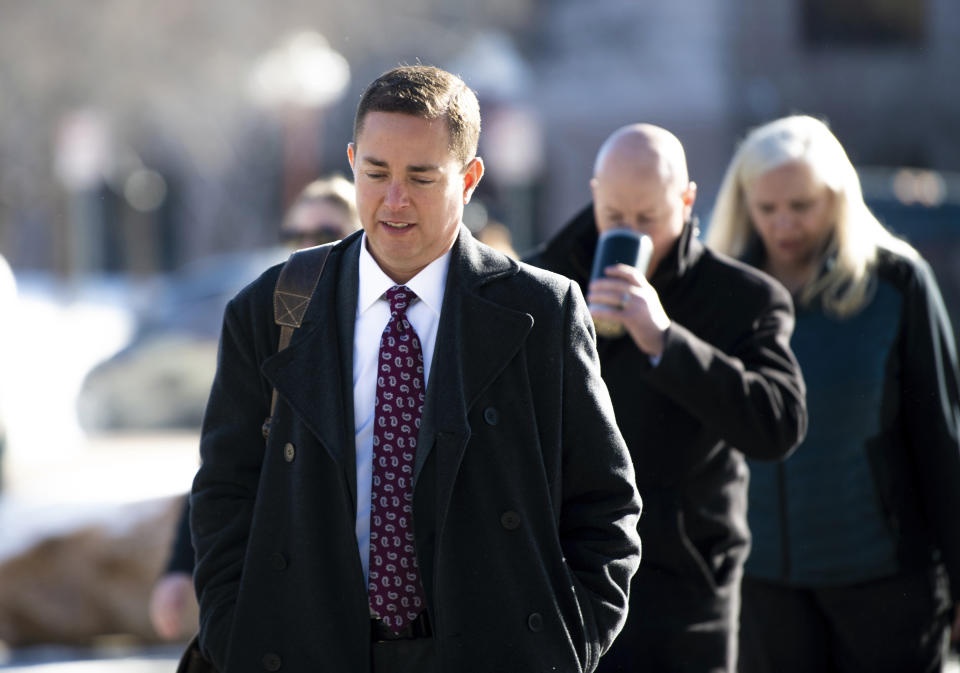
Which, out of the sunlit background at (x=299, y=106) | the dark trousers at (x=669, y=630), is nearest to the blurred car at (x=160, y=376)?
the sunlit background at (x=299, y=106)

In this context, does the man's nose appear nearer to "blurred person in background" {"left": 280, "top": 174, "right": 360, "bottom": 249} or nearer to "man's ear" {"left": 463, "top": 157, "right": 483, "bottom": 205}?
"man's ear" {"left": 463, "top": 157, "right": 483, "bottom": 205}

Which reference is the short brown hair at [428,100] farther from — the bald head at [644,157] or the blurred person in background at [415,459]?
the bald head at [644,157]

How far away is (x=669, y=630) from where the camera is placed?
362cm

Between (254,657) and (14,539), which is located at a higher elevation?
(254,657)

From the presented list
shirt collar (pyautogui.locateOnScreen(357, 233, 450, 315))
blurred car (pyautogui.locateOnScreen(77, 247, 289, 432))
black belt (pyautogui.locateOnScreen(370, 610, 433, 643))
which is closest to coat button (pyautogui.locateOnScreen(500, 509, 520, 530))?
black belt (pyautogui.locateOnScreen(370, 610, 433, 643))

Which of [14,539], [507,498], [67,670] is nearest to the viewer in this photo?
[507,498]

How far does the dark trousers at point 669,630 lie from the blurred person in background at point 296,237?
3.78 ft

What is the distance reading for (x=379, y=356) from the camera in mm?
2725

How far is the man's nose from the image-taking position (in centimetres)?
264

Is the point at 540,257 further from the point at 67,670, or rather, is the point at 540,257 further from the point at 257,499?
the point at 67,670

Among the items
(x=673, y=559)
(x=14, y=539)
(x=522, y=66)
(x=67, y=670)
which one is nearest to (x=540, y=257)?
(x=673, y=559)

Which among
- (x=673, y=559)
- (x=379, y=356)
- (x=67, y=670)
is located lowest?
(x=67, y=670)

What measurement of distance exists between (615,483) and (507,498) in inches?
9.2

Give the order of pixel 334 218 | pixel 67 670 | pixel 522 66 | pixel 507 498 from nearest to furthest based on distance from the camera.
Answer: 1. pixel 507 498
2. pixel 334 218
3. pixel 67 670
4. pixel 522 66
